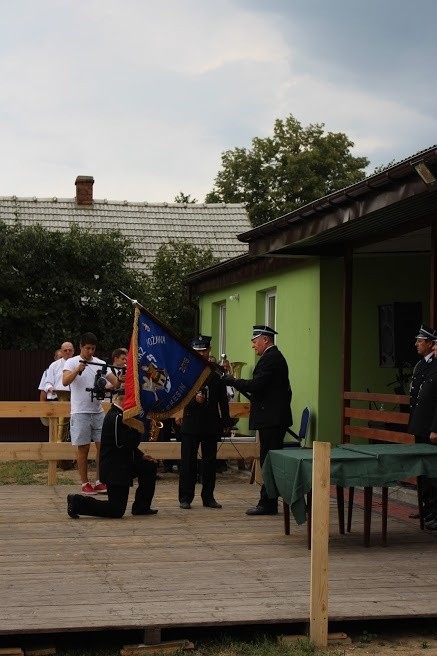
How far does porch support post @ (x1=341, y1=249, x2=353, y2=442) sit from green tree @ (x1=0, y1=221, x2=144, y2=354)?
926 cm

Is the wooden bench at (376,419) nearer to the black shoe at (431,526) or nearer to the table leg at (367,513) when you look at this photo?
the black shoe at (431,526)

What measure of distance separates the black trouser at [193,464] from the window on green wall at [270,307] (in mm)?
6936

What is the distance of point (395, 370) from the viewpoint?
1683 cm

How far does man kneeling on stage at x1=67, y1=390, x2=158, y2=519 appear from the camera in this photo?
1128 cm

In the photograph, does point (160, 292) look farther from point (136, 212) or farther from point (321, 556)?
point (321, 556)

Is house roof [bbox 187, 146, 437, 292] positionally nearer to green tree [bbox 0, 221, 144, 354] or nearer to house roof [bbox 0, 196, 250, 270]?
green tree [bbox 0, 221, 144, 354]

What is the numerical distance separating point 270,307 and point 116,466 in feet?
28.3

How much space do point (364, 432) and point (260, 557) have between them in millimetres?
5039

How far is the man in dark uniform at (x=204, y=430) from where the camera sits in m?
12.3

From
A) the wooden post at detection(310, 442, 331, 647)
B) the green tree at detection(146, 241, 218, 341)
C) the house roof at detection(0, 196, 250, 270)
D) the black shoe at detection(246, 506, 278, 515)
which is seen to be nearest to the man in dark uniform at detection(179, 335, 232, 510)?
the black shoe at detection(246, 506, 278, 515)

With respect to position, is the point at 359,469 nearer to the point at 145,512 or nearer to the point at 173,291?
the point at 145,512

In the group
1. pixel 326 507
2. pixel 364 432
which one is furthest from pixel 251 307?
pixel 326 507

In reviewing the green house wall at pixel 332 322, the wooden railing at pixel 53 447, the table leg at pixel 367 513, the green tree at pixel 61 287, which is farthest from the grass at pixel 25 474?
the table leg at pixel 367 513

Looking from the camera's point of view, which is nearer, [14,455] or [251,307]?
[14,455]
